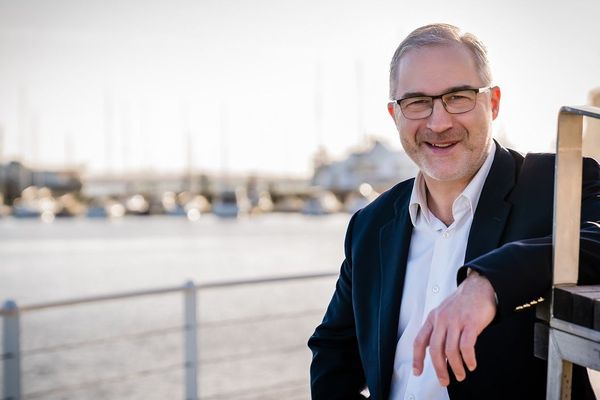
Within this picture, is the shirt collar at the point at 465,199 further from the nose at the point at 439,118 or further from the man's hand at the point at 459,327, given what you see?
the man's hand at the point at 459,327

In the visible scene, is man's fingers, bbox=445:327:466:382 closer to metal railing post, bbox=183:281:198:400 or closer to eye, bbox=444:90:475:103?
eye, bbox=444:90:475:103

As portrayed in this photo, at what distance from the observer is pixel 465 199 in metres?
1.39

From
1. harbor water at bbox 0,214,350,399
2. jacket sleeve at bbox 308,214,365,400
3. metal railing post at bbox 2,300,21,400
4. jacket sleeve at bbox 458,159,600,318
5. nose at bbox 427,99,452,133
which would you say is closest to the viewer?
jacket sleeve at bbox 458,159,600,318

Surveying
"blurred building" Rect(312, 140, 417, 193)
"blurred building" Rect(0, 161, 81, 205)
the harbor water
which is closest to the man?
the harbor water

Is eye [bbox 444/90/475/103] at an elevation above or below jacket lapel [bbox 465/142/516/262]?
above

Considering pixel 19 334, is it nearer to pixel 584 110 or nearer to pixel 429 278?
pixel 429 278

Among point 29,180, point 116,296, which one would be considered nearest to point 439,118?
point 116,296

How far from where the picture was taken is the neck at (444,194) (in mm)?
1448

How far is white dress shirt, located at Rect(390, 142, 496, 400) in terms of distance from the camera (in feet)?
4.46

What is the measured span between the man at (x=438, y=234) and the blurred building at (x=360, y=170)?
49966mm

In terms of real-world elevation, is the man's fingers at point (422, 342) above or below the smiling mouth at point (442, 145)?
below

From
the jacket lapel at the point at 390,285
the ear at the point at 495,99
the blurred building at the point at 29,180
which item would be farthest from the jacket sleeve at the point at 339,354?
the blurred building at the point at 29,180

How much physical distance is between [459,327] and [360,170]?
56.6 meters

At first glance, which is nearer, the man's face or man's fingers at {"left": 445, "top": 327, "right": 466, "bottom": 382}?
man's fingers at {"left": 445, "top": 327, "right": 466, "bottom": 382}
